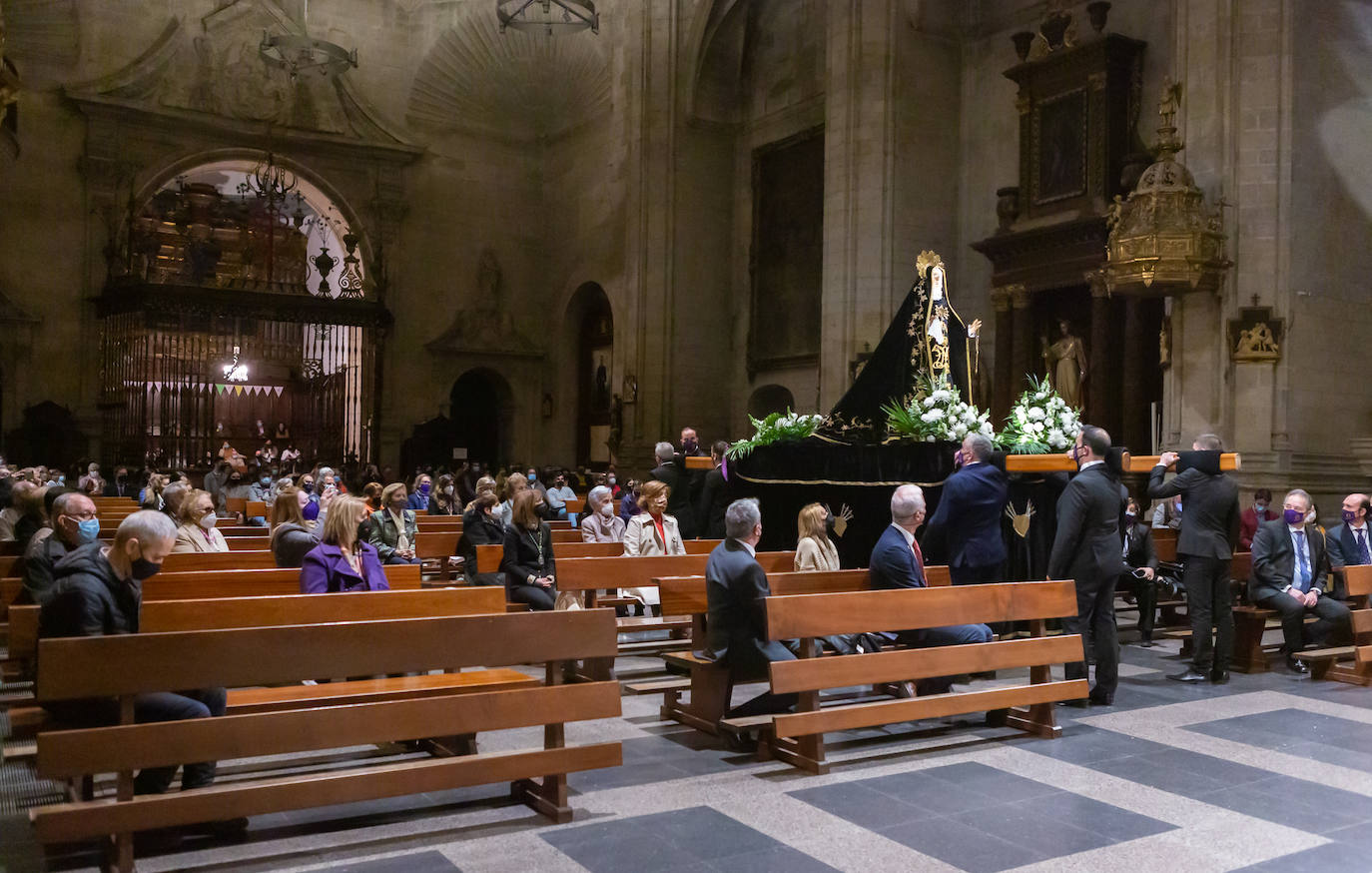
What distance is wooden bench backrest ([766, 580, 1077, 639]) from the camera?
17.1ft

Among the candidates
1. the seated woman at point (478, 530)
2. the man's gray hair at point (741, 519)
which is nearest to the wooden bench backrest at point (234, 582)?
the seated woman at point (478, 530)

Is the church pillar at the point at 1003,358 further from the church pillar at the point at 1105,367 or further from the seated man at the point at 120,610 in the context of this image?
the seated man at the point at 120,610

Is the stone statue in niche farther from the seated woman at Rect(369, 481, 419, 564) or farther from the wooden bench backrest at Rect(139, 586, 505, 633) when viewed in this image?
the wooden bench backrest at Rect(139, 586, 505, 633)

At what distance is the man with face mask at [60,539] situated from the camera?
19.2 feet

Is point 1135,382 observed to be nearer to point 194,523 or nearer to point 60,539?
point 194,523

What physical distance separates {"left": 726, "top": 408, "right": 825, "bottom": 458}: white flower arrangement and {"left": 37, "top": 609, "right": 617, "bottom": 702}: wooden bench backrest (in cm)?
577

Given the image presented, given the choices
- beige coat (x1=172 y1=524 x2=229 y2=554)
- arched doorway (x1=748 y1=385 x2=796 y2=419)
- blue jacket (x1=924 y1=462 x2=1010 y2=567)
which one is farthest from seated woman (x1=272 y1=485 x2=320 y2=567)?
arched doorway (x1=748 y1=385 x2=796 y2=419)

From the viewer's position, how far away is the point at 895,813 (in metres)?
4.66

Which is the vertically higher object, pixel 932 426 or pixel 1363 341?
pixel 1363 341

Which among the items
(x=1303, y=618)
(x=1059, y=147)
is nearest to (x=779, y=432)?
(x=1303, y=618)

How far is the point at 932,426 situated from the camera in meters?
8.89

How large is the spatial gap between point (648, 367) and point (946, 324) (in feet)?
43.0

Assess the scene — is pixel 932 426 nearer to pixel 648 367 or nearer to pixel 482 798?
pixel 482 798

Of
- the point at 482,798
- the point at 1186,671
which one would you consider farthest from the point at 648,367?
the point at 482,798
